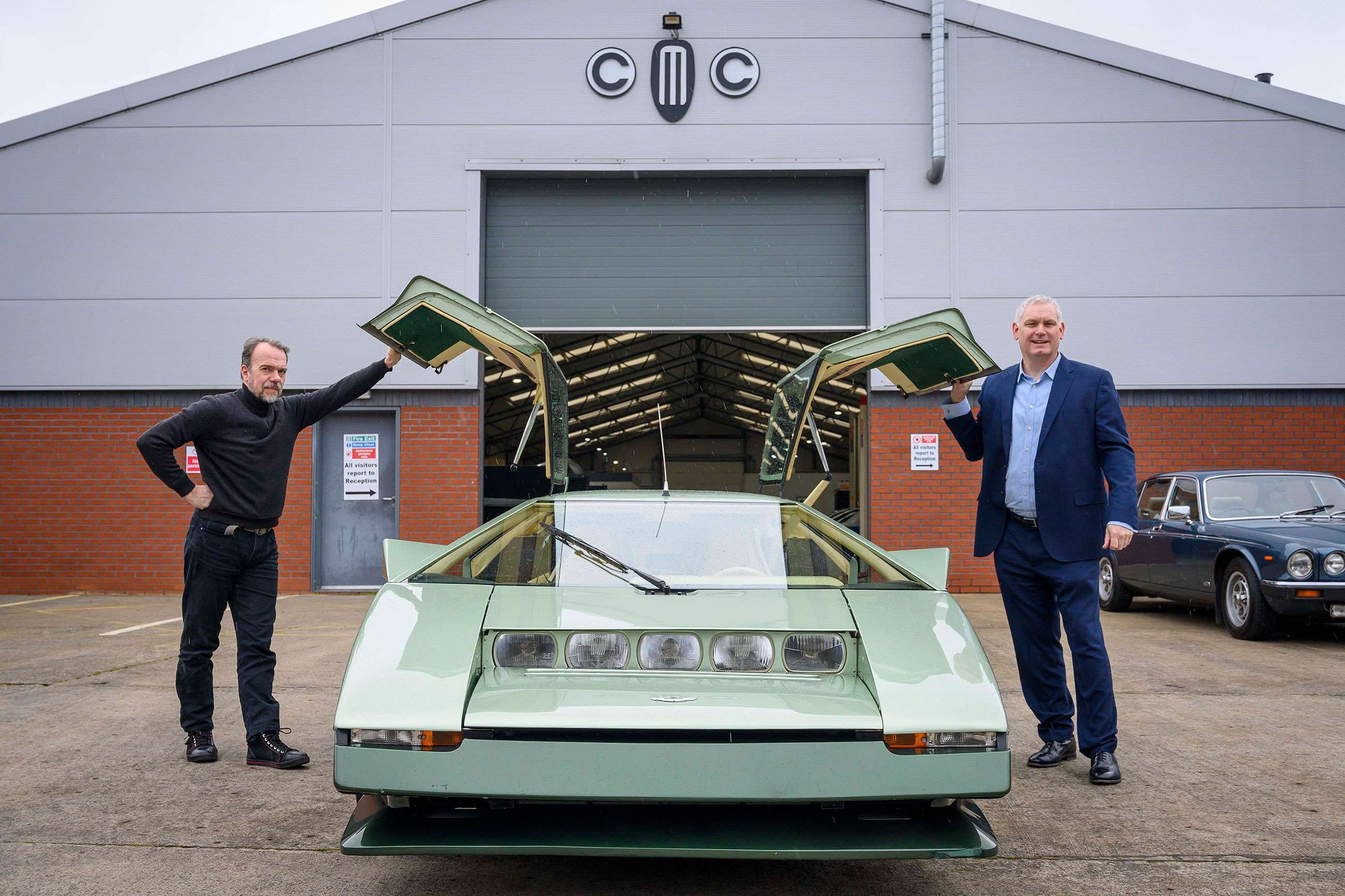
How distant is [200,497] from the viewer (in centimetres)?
362

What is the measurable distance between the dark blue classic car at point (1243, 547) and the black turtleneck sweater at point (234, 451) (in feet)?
20.5

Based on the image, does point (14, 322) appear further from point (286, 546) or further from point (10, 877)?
point (10, 877)

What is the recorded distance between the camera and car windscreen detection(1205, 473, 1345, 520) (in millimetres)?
7766

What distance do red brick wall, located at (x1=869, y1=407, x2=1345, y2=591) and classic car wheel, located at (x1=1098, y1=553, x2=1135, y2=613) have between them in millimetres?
1153

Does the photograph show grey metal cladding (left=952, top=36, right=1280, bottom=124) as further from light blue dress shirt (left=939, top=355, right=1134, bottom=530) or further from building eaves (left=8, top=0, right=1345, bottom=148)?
light blue dress shirt (left=939, top=355, right=1134, bottom=530)

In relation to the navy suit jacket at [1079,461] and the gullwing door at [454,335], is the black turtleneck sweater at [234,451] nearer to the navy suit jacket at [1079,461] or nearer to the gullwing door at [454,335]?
the gullwing door at [454,335]

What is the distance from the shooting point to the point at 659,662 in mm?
2463

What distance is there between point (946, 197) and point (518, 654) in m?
9.35

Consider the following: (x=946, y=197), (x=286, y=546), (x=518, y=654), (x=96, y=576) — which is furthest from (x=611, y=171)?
(x=518, y=654)

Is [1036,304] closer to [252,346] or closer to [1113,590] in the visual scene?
[252,346]

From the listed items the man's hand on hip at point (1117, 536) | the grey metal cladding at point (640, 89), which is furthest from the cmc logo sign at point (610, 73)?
the man's hand on hip at point (1117, 536)

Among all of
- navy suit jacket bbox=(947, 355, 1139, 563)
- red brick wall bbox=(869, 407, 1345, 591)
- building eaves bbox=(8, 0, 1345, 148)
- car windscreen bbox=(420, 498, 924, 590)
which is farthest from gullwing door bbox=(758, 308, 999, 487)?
building eaves bbox=(8, 0, 1345, 148)

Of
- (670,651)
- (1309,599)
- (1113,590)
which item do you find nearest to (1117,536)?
(670,651)

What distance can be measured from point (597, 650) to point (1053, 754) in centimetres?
221
